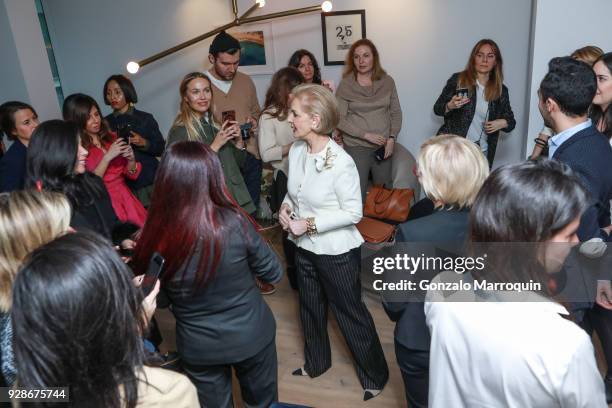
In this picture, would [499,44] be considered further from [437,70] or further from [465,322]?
[465,322]

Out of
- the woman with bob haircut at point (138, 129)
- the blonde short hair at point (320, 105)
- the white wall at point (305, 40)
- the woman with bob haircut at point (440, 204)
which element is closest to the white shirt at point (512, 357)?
the woman with bob haircut at point (440, 204)

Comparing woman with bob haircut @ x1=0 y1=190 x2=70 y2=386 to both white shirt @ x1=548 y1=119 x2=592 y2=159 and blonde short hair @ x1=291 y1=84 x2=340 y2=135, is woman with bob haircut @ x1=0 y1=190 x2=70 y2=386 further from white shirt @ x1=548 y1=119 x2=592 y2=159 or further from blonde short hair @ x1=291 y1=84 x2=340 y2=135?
white shirt @ x1=548 y1=119 x2=592 y2=159

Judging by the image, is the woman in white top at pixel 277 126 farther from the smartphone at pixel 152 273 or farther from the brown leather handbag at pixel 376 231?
the smartphone at pixel 152 273

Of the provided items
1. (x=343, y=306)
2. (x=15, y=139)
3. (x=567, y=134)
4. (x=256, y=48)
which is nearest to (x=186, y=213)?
(x=343, y=306)

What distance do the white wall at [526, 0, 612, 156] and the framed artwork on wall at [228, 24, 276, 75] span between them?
8.27ft

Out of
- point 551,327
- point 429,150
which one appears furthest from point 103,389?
point 429,150

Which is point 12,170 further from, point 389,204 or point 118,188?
point 389,204

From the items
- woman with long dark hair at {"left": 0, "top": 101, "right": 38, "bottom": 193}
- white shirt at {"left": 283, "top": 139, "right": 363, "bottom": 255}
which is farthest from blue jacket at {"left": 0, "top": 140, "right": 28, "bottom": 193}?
white shirt at {"left": 283, "top": 139, "right": 363, "bottom": 255}

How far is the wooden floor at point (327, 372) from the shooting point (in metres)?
2.62

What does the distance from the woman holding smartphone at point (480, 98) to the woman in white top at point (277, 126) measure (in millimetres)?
1301

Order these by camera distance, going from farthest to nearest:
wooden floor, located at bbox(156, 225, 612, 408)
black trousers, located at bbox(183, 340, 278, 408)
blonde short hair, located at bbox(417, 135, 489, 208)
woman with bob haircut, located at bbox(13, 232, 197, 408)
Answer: wooden floor, located at bbox(156, 225, 612, 408) < black trousers, located at bbox(183, 340, 278, 408) < blonde short hair, located at bbox(417, 135, 489, 208) < woman with bob haircut, located at bbox(13, 232, 197, 408)

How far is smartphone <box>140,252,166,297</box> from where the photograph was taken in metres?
1.57

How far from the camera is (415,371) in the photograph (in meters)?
1.86

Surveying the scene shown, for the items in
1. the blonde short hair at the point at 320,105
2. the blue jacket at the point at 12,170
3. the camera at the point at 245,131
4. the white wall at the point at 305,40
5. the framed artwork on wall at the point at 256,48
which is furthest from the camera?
the framed artwork on wall at the point at 256,48
